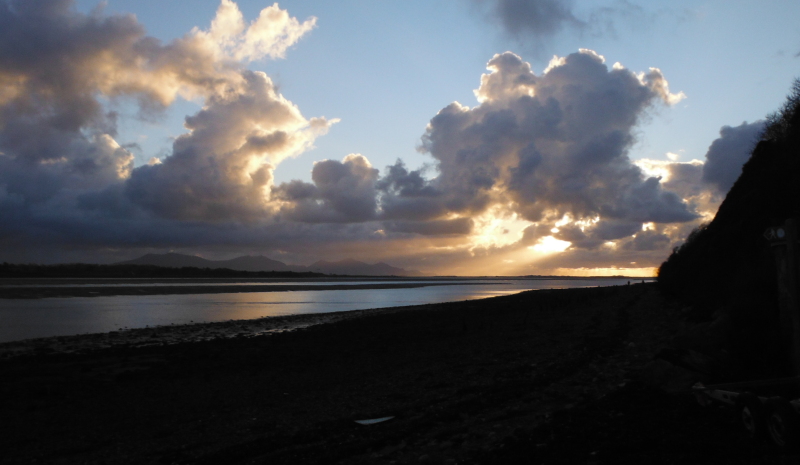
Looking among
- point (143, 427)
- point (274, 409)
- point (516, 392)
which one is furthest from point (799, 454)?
point (143, 427)

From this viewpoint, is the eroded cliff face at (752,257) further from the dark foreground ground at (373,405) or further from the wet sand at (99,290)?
the wet sand at (99,290)

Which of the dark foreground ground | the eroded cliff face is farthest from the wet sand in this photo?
the eroded cliff face

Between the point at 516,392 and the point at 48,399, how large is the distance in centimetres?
1313

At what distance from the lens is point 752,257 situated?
17.1 metres

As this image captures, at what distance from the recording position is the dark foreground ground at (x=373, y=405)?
24.3 ft

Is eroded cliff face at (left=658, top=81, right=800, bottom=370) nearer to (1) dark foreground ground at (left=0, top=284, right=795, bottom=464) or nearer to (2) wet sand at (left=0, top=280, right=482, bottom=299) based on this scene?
(1) dark foreground ground at (left=0, top=284, right=795, bottom=464)

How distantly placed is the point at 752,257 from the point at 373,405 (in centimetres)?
1394

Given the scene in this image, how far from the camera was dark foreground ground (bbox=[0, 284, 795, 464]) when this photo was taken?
7.41 m

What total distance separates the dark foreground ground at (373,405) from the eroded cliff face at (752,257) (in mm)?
2160

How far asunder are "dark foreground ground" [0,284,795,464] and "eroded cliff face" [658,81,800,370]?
2160 millimetres

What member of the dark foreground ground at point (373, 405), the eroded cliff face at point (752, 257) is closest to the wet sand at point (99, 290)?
the dark foreground ground at point (373, 405)

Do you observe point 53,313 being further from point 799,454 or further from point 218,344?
point 799,454

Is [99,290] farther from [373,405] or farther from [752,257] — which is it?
[752,257]

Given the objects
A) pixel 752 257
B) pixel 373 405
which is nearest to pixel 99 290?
pixel 373 405
